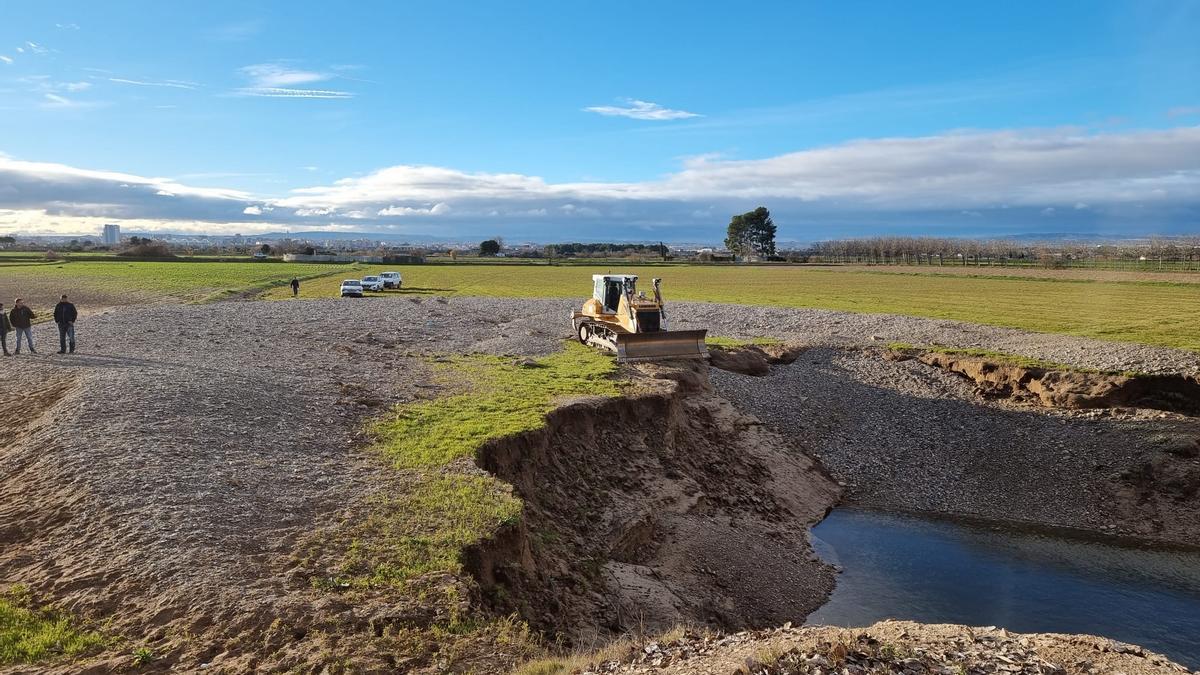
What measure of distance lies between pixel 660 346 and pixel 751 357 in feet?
18.0

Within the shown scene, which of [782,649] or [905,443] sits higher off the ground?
[782,649]

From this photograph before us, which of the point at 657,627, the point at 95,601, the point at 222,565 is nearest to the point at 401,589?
the point at 222,565

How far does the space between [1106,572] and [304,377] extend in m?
20.4

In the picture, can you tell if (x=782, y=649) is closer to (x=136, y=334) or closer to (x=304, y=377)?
(x=304, y=377)

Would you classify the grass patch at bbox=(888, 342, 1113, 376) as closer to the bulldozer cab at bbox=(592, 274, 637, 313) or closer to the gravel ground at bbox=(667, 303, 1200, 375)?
the gravel ground at bbox=(667, 303, 1200, 375)

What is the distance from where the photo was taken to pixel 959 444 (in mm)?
24531

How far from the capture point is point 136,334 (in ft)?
92.5

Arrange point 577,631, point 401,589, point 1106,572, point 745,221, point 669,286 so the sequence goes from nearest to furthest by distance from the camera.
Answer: point 401,589 → point 577,631 → point 1106,572 → point 669,286 → point 745,221

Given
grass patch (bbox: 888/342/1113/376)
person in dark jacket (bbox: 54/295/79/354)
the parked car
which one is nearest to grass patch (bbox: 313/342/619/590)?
person in dark jacket (bbox: 54/295/79/354)

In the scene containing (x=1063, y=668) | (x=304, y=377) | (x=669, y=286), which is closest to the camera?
(x=1063, y=668)

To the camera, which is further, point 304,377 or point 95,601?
point 304,377

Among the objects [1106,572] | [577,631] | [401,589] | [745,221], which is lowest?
[1106,572]

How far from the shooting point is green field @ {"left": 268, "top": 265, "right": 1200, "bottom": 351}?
3803 cm

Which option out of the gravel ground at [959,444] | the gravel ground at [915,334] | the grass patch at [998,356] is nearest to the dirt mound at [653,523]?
the gravel ground at [959,444]
